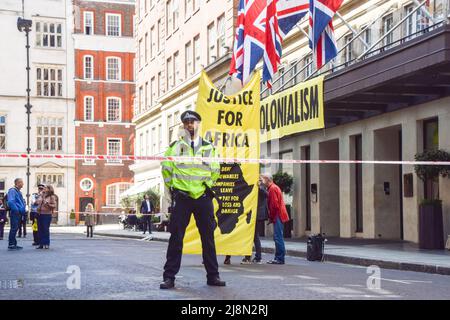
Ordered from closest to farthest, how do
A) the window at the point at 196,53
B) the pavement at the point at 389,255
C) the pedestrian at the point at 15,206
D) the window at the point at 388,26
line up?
the pavement at the point at 389,255
the pedestrian at the point at 15,206
the window at the point at 388,26
the window at the point at 196,53

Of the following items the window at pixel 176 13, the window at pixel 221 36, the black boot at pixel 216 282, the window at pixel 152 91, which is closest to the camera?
the black boot at pixel 216 282

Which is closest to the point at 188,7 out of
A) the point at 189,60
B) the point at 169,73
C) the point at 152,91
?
the point at 189,60

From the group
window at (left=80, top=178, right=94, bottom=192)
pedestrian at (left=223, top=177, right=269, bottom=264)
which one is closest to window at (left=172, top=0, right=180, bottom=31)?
window at (left=80, top=178, right=94, bottom=192)

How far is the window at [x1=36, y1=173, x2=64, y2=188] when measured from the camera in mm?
68188

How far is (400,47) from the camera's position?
1977cm

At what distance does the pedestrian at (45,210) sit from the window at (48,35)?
5007 centimetres

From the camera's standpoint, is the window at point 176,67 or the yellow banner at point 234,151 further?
the window at point 176,67

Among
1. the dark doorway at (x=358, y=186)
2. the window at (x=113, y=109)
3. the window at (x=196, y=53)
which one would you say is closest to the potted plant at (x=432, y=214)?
the dark doorway at (x=358, y=186)

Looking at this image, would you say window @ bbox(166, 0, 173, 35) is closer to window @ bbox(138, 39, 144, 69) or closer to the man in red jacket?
window @ bbox(138, 39, 144, 69)

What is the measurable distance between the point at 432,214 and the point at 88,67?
178 feet

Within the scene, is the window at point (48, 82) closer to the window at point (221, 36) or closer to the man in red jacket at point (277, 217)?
the window at point (221, 36)

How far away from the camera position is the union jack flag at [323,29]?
71.4 feet

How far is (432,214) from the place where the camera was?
19703 millimetres
